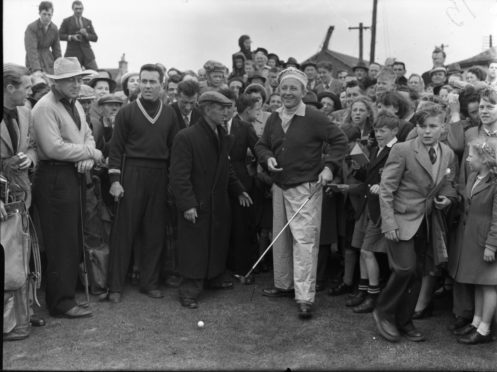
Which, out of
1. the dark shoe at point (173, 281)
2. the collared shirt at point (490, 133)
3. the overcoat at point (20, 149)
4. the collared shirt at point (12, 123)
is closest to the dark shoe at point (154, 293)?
the dark shoe at point (173, 281)

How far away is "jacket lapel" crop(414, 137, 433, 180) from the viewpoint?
16.0ft

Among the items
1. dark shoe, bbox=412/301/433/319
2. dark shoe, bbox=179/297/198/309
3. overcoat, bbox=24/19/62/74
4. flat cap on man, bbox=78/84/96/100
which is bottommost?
dark shoe, bbox=412/301/433/319

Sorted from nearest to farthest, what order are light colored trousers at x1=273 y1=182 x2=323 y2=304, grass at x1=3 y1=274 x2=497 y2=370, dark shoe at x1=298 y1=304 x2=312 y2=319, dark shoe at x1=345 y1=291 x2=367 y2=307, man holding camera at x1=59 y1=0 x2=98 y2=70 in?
1. grass at x1=3 y1=274 x2=497 y2=370
2. dark shoe at x1=298 y1=304 x2=312 y2=319
3. light colored trousers at x1=273 y1=182 x2=323 y2=304
4. dark shoe at x1=345 y1=291 x2=367 y2=307
5. man holding camera at x1=59 y1=0 x2=98 y2=70

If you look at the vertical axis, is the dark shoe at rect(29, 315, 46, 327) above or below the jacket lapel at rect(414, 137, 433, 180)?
below

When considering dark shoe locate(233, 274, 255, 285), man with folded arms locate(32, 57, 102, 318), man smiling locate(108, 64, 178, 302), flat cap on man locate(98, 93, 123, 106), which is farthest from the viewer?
flat cap on man locate(98, 93, 123, 106)

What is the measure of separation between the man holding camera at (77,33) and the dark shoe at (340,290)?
6605 mm

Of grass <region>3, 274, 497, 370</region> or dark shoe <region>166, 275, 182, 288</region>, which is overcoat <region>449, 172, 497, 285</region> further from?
dark shoe <region>166, 275, 182, 288</region>

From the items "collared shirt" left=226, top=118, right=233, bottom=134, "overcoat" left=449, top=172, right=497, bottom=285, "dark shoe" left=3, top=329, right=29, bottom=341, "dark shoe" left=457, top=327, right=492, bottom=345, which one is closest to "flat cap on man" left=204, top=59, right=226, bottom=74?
"collared shirt" left=226, top=118, right=233, bottom=134

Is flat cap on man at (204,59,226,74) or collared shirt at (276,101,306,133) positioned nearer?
collared shirt at (276,101,306,133)

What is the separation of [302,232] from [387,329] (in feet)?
4.07

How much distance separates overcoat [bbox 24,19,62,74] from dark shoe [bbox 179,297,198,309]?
5728 mm

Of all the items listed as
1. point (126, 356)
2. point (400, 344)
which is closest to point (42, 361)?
point (126, 356)

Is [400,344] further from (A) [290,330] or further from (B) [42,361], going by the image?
(B) [42,361]

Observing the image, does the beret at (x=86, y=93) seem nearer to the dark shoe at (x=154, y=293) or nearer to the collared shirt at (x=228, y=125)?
the collared shirt at (x=228, y=125)
